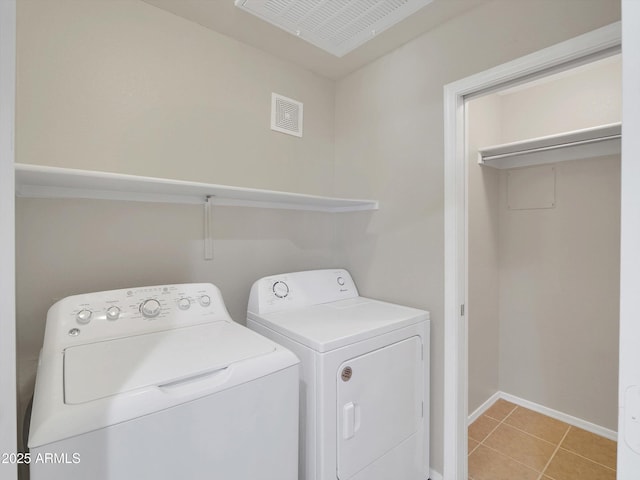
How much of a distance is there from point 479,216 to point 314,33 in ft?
5.74

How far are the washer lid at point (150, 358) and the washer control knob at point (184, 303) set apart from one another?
10 cm

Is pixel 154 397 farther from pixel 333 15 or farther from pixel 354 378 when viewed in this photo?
pixel 333 15

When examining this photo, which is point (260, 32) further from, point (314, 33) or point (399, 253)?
point (399, 253)

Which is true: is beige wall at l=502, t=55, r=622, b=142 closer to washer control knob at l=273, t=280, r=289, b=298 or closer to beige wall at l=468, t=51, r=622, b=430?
beige wall at l=468, t=51, r=622, b=430

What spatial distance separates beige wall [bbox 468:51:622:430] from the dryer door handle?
1.42 metres

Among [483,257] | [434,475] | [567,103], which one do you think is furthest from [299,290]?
[567,103]

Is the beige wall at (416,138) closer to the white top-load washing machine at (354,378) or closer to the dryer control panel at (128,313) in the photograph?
the white top-load washing machine at (354,378)

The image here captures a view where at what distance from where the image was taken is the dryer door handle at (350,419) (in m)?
1.26

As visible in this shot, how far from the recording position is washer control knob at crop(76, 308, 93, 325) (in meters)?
1.16

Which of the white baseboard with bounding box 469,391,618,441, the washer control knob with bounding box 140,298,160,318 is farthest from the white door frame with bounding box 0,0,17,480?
the white baseboard with bounding box 469,391,618,441

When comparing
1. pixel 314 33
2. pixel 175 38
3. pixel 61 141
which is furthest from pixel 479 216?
pixel 61 141

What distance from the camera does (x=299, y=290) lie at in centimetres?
183

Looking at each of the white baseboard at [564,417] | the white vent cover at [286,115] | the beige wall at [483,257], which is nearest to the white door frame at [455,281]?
the beige wall at [483,257]

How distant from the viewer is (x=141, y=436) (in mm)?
784
